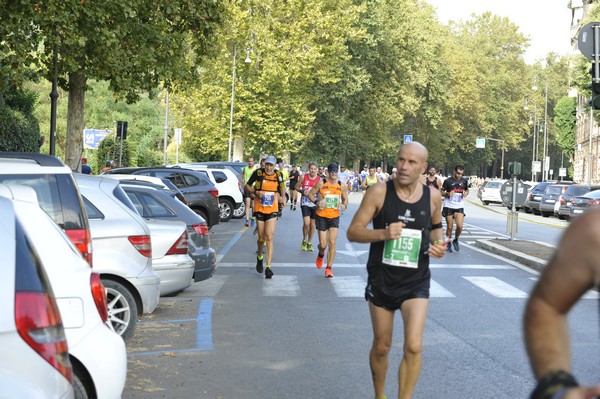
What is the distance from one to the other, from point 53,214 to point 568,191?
40.0 metres

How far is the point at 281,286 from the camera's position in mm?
14930

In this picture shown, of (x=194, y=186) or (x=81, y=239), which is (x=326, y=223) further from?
(x=81, y=239)

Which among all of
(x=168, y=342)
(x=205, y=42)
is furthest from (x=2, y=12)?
(x=168, y=342)

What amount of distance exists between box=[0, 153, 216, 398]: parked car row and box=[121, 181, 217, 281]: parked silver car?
1 cm

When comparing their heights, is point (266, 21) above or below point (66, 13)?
above

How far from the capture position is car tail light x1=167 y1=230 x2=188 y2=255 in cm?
1198

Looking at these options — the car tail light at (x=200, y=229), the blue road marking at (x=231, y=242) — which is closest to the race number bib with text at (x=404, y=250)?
the car tail light at (x=200, y=229)

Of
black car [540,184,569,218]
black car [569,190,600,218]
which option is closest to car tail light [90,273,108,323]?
black car [569,190,600,218]

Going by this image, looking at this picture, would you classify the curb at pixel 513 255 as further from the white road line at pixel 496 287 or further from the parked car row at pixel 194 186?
the parked car row at pixel 194 186

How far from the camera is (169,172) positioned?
2591cm

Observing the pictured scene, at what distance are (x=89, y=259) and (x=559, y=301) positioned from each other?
5.80 m

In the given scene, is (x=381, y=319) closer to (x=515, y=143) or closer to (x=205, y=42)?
(x=205, y=42)

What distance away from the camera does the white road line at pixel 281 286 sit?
14094mm

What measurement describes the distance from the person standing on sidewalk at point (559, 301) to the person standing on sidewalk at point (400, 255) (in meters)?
4.02
